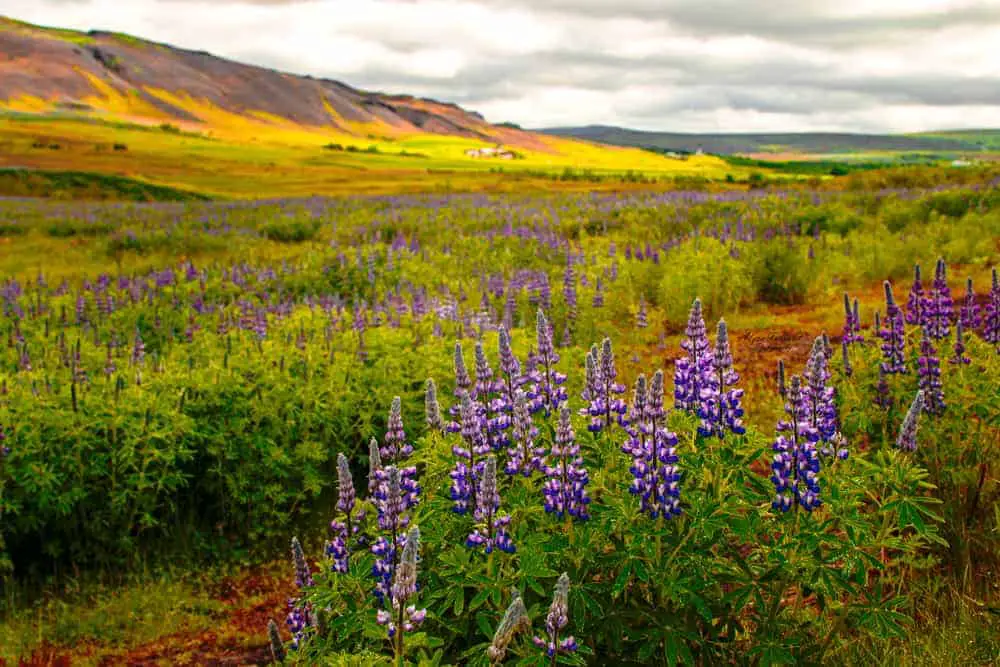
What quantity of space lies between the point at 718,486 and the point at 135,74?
465 ft

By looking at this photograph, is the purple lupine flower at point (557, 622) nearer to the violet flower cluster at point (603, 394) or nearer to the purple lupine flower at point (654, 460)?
the purple lupine flower at point (654, 460)

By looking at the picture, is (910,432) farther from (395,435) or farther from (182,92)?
(182,92)

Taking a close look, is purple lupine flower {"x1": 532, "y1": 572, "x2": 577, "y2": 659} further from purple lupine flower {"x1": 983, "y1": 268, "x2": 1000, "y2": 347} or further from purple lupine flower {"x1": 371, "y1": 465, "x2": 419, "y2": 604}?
purple lupine flower {"x1": 983, "y1": 268, "x2": 1000, "y2": 347}

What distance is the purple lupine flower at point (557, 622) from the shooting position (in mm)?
2139

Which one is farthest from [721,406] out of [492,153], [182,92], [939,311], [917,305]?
[182,92]

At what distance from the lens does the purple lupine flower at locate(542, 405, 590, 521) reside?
2938 millimetres

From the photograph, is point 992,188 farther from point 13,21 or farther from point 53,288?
point 13,21

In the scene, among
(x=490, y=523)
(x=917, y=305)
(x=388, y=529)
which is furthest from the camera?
(x=917, y=305)

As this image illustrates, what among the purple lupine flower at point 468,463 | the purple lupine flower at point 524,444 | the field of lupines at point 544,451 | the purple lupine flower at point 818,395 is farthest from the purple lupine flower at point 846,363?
the purple lupine flower at point 468,463

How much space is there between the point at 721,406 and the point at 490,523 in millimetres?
1162

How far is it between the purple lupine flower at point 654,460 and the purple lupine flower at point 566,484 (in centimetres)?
22

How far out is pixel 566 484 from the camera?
2.98 m

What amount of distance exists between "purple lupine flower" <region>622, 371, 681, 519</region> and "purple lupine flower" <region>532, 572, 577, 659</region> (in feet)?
2.12

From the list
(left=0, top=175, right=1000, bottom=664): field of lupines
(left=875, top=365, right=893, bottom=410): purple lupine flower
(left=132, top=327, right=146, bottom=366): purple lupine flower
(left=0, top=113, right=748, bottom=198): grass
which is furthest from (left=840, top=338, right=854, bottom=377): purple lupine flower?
(left=0, top=113, right=748, bottom=198): grass
